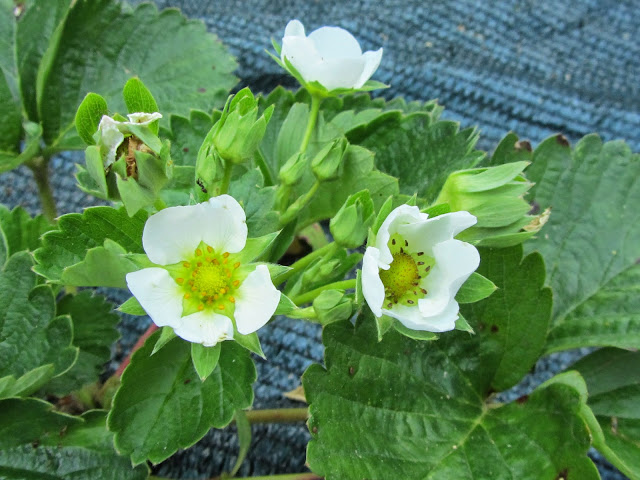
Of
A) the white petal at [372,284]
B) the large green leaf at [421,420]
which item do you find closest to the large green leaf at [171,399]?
the large green leaf at [421,420]

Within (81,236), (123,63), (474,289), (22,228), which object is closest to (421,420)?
(474,289)

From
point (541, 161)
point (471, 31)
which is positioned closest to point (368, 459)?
point (541, 161)

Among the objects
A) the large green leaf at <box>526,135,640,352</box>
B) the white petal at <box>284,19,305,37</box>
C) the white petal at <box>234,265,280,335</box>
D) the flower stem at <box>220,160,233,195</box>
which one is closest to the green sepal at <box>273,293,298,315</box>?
the white petal at <box>234,265,280,335</box>

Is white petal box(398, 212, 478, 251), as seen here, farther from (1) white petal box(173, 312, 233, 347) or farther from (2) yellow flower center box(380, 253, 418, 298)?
(1) white petal box(173, 312, 233, 347)

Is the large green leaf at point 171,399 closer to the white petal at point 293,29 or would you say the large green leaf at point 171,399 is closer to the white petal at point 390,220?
the white petal at point 390,220

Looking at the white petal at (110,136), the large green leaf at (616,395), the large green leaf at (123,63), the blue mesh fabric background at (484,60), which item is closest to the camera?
the white petal at (110,136)

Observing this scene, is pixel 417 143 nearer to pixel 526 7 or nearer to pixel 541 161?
pixel 541 161
